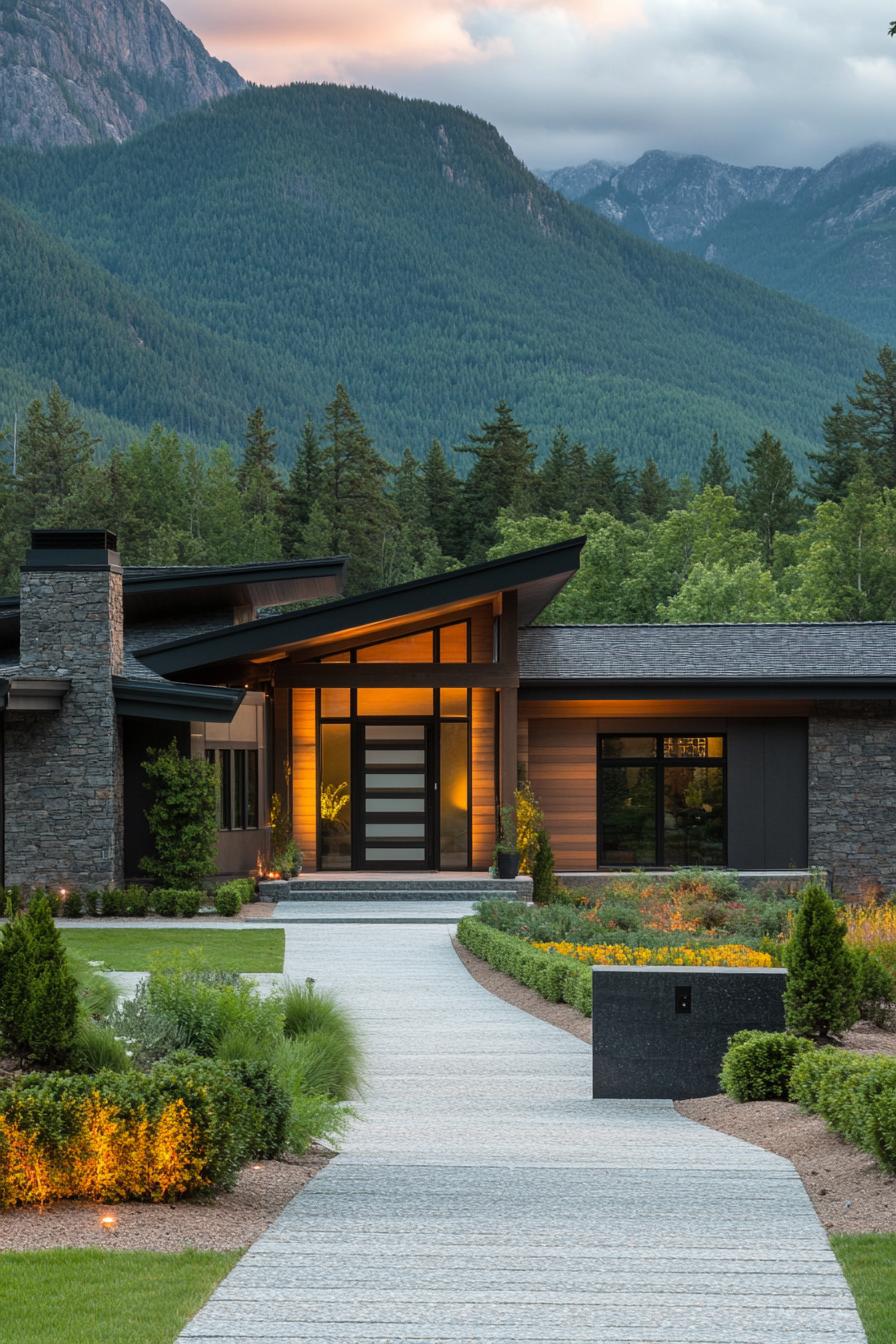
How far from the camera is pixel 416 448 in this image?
133125 millimetres

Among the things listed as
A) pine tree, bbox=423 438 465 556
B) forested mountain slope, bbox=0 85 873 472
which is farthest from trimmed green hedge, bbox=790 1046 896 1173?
forested mountain slope, bbox=0 85 873 472

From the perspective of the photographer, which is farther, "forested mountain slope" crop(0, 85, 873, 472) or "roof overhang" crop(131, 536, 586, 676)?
"forested mountain slope" crop(0, 85, 873, 472)

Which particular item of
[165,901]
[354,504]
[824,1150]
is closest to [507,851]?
[165,901]

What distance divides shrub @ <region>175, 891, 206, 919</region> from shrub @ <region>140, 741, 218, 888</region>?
0.83 meters

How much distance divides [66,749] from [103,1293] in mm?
16312

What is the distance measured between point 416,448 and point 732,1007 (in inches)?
4918

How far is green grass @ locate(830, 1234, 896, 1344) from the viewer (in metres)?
5.11

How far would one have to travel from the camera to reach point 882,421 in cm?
7388

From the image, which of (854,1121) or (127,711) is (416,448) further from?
(854,1121)

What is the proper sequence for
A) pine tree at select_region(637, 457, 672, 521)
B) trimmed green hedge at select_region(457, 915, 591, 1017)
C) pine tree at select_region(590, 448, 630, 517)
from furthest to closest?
pine tree at select_region(637, 457, 672, 521)
pine tree at select_region(590, 448, 630, 517)
trimmed green hedge at select_region(457, 915, 591, 1017)

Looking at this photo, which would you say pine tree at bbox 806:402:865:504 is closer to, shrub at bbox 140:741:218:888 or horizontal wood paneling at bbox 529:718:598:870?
horizontal wood paneling at bbox 529:718:598:870

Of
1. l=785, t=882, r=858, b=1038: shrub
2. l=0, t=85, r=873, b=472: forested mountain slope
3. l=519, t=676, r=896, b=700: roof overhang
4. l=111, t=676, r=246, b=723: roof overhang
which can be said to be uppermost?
l=0, t=85, r=873, b=472: forested mountain slope

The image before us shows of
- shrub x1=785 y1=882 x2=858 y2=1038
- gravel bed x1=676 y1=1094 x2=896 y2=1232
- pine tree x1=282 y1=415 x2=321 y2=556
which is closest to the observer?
gravel bed x1=676 y1=1094 x2=896 y2=1232

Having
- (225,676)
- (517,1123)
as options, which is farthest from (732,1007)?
(225,676)
